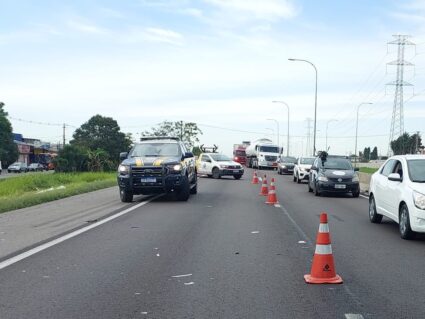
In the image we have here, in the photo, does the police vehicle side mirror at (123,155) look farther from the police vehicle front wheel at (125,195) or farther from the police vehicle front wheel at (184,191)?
the police vehicle front wheel at (184,191)

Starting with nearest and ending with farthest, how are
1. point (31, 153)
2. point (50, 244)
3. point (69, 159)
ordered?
1. point (50, 244)
2. point (69, 159)
3. point (31, 153)

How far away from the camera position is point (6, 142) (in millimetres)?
82500

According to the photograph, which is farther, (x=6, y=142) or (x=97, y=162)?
(x=6, y=142)

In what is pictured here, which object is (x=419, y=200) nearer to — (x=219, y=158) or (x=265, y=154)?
(x=219, y=158)

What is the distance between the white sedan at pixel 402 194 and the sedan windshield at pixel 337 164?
878 centimetres

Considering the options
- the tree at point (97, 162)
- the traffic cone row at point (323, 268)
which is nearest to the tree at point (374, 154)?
the tree at point (97, 162)

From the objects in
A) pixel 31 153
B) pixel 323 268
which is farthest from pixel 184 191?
pixel 31 153

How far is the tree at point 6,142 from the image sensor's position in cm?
8070

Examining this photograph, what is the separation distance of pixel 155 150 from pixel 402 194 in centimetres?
958

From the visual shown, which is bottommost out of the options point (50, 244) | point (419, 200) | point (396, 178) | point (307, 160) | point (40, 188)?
point (40, 188)

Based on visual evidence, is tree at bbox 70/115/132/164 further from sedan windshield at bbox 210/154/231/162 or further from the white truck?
sedan windshield at bbox 210/154/231/162

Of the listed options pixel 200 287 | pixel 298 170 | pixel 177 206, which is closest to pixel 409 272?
pixel 200 287

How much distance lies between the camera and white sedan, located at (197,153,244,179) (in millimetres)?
34844

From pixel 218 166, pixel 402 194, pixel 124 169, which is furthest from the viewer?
pixel 218 166
